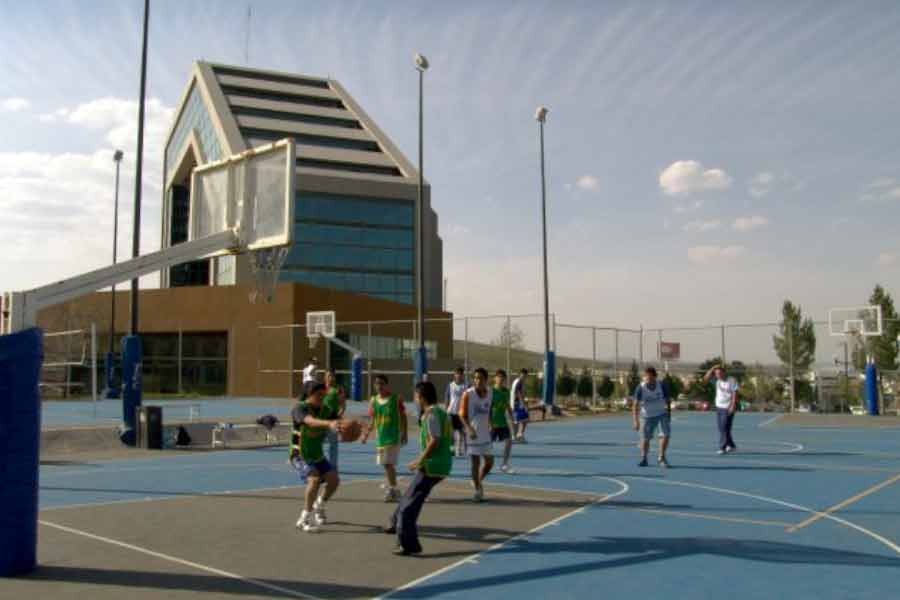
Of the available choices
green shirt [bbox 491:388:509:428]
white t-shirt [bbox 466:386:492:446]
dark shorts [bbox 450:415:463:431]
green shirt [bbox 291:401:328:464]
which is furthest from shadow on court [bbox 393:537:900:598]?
dark shorts [bbox 450:415:463:431]

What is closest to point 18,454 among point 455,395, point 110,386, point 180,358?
point 455,395

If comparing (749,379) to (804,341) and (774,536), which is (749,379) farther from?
(774,536)

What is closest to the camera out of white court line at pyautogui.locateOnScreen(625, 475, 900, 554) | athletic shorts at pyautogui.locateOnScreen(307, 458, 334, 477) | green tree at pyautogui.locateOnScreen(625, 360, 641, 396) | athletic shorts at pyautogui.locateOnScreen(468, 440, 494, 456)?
white court line at pyautogui.locateOnScreen(625, 475, 900, 554)

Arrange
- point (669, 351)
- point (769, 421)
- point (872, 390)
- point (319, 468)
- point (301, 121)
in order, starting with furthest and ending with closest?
1. point (301, 121)
2. point (669, 351)
3. point (872, 390)
4. point (769, 421)
5. point (319, 468)

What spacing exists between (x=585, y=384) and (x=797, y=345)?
9949 millimetres

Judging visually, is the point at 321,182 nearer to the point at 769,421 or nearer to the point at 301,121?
the point at 301,121

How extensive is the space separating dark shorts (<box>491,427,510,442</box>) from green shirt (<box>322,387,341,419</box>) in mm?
4728

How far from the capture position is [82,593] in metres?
6.98

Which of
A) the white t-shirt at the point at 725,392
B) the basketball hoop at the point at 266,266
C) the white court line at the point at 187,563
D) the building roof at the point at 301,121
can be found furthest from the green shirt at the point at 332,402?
the building roof at the point at 301,121

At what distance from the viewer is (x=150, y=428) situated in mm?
21219

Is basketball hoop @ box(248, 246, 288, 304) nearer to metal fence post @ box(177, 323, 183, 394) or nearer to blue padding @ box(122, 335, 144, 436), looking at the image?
blue padding @ box(122, 335, 144, 436)

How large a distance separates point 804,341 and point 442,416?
1247 inches

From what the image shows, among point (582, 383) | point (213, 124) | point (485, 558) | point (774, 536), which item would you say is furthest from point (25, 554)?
point (213, 124)

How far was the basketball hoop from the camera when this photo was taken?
1243 cm
